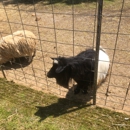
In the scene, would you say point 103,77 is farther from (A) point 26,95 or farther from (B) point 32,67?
(B) point 32,67

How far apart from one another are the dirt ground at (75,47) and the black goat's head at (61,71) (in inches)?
10.1

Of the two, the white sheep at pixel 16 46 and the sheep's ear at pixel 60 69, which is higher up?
the sheep's ear at pixel 60 69

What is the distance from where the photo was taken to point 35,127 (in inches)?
132

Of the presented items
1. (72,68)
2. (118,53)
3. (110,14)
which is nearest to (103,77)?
(72,68)

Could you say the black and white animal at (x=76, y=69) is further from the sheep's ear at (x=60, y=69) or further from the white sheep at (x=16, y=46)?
the white sheep at (x=16, y=46)

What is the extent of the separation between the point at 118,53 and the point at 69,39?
4.97ft

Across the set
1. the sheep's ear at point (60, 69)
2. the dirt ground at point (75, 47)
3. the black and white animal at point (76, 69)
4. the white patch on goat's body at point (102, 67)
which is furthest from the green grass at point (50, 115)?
the sheep's ear at point (60, 69)

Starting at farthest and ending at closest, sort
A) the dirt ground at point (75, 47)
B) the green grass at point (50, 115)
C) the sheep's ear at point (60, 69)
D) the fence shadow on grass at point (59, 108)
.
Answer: the dirt ground at point (75, 47) < the fence shadow on grass at point (59, 108) < the green grass at point (50, 115) < the sheep's ear at point (60, 69)

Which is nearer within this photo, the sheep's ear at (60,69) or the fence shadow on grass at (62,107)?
the sheep's ear at (60,69)

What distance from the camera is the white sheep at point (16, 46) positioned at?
15.6ft

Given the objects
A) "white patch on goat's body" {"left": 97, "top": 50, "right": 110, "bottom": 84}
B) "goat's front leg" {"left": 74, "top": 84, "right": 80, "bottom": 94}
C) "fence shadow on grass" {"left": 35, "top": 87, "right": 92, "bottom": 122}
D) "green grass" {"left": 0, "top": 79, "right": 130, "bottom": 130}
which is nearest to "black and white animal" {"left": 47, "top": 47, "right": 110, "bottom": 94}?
"white patch on goat's body" {"left": 97, "top": 50, "right": 110, "bottom": 84}

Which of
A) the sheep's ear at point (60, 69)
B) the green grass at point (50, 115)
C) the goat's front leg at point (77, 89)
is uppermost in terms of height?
the sheep's ear at point (60, 69)

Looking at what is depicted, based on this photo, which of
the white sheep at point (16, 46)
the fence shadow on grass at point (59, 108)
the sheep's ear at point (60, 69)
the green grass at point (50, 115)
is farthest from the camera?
the white sheep at point (16, 46)

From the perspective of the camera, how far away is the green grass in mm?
3328
